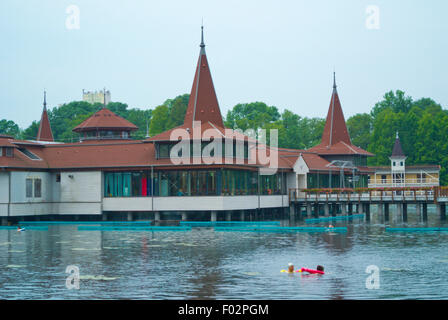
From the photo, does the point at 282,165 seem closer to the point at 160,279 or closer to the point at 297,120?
the point at 160,279

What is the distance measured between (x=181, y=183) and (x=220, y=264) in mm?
26901

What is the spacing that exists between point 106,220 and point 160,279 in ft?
114

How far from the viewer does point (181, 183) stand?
6072 cm

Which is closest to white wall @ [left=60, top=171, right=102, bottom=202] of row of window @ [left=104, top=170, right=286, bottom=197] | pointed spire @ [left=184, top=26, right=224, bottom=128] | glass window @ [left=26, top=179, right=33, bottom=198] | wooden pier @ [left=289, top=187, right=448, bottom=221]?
row of window @ [left=104, top=170, right=286, bottom=197]

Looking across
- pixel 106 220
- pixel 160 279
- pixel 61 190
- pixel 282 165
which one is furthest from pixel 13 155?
pixel 160 279

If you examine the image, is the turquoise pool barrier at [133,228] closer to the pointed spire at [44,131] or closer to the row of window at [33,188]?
the row of window at [33,188]

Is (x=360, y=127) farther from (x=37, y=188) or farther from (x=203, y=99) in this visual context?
(x=37, y=188)

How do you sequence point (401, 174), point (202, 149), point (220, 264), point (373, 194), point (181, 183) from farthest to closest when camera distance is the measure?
point (401, 174), point (373, 194), point (181, 183), point (202, 149), point (220, 264)

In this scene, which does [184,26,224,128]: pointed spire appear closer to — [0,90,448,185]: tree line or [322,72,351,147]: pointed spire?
[322,72,351,147]: pointed spire

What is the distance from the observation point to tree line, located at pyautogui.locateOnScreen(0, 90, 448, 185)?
353ft

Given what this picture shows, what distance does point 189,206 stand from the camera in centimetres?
5978

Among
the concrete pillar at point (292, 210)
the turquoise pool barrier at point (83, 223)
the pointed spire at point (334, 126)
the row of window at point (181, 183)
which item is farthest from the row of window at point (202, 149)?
the pointed spire at point (334, 126)

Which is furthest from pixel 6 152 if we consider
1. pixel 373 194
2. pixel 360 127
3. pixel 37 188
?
pixel 360 127

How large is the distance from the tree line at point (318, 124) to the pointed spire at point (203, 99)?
128 ft
